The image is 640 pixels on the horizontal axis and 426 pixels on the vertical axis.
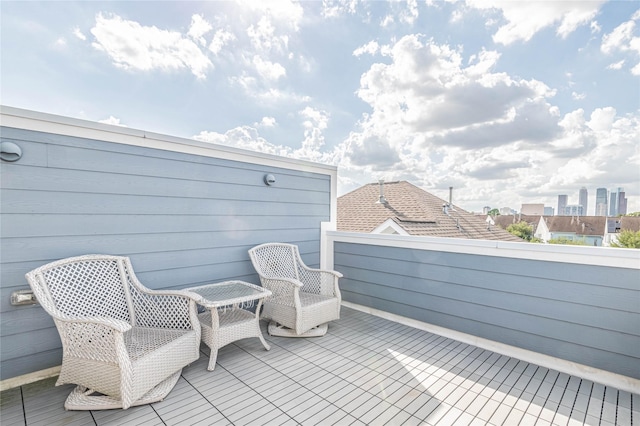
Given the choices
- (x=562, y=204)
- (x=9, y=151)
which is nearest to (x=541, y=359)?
(x=9, y=151)

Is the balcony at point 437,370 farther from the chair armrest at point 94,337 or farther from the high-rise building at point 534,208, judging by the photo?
the high-rise building at point 534,208

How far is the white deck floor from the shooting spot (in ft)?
5.72

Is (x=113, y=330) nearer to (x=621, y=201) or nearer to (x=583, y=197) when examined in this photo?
(x=621, y=201)

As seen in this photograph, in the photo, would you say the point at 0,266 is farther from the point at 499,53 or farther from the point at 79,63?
the point at 499,53

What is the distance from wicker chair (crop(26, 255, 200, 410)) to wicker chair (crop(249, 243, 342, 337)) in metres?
0.94

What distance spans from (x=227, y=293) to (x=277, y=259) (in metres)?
0.99

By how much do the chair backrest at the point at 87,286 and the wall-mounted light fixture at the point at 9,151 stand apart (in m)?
0.83

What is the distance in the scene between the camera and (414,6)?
4.57m

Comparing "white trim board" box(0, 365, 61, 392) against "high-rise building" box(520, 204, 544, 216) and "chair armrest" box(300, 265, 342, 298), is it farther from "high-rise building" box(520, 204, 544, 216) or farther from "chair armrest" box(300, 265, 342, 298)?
"high-rise building" box(520, 204, 544, 216)

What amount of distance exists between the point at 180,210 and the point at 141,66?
2777 millimetres

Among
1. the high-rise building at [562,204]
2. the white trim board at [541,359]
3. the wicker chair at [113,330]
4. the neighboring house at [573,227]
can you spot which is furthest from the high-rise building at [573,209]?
the wicker chair at [113,330]

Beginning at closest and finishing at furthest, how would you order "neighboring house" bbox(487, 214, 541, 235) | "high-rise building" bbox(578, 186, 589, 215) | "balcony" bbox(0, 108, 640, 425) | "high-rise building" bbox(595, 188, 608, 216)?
1. "balcony" bbox(0, 108, 640, 425)
2. "high-rise building" bbox(595, 188, 608, 216)
3. "high-rise building" bbox(578, 186, 589, 215)
4. "neighboring house" bbox(487, 214, 541, 235)

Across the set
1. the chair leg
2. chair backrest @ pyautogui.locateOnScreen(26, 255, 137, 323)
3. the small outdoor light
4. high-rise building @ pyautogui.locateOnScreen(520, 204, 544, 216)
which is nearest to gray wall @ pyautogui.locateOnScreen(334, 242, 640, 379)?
the small outdoor light

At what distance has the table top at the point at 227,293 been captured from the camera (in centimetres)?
228
